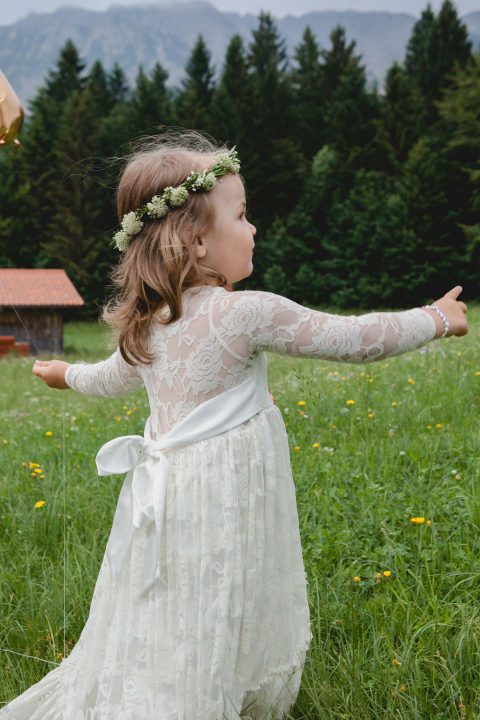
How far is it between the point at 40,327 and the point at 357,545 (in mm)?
19151

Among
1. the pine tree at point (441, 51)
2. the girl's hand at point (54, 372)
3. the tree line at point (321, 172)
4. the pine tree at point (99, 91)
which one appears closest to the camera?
the girl's hand at point (54, 372)

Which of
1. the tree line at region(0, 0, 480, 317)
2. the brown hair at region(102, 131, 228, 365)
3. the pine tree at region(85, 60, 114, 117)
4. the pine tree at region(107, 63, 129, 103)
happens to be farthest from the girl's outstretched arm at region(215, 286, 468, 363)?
the pine tree at region(107, 63, 129, 103)

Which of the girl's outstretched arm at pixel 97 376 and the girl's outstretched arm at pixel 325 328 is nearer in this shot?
the girl's outstretched arm at pixel 325 328

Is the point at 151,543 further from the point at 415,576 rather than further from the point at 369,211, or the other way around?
the point at 369,211

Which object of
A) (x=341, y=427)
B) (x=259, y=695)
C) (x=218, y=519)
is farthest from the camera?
(x=341, y=427)

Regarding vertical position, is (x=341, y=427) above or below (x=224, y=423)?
below

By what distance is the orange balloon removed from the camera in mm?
1531

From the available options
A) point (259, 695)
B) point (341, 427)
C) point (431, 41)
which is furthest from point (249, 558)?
point (431, 41)

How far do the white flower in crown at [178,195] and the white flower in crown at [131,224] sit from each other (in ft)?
0.37

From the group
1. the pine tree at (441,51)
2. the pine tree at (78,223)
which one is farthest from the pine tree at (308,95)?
the pine tree at (78,223)

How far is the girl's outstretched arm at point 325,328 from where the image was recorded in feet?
5.23

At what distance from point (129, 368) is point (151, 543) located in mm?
538

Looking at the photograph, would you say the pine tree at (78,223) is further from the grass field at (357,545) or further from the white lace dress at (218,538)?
the white lace dress at (218,538)

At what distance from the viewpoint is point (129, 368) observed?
2051 millimetres
